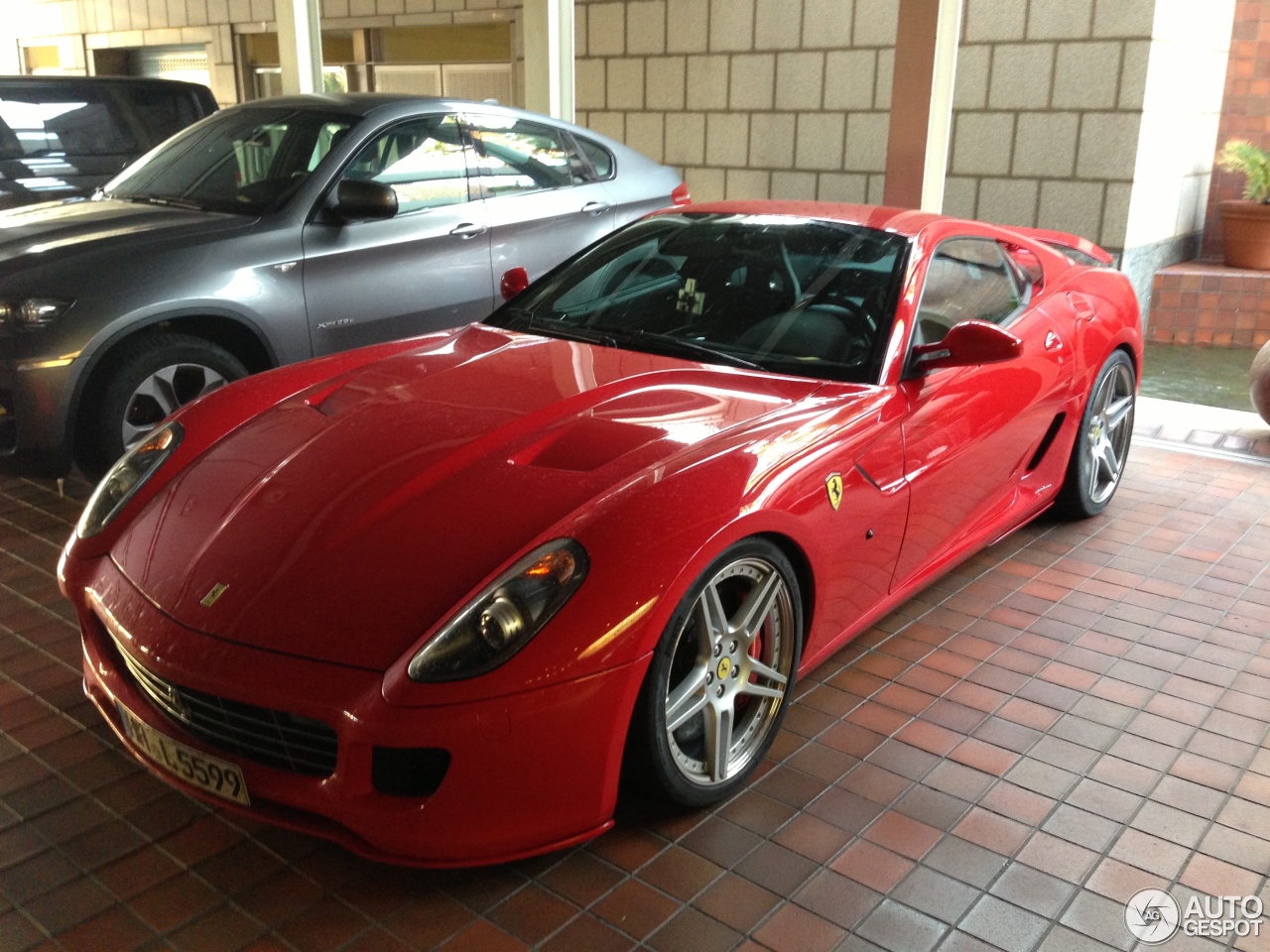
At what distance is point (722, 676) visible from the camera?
241 centimetres

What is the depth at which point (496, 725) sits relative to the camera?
6.50 feet

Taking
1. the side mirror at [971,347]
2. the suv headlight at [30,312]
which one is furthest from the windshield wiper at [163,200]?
the side mirror at [971,347]

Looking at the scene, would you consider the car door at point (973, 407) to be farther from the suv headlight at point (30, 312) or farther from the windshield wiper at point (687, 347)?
the suv headlight at point (30, 312)

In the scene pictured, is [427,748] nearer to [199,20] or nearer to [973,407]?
[973,407]

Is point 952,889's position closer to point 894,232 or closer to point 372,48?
point 894,232

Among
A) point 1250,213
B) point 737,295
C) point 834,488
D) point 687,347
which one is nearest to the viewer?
point 834,488

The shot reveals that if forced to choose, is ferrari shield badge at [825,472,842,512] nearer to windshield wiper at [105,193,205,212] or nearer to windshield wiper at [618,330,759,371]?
windshield wiper at [618,330,759,371]

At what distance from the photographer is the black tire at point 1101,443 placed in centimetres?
409

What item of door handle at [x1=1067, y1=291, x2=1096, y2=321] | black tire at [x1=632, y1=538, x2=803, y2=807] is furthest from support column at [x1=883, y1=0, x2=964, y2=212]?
black tire at [x1=632, y1=538, x2=803, y2=807]

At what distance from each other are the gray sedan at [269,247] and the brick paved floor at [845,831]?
2.97 feet

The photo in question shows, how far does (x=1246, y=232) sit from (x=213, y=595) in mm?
8527

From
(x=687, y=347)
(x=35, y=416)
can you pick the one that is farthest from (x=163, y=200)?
(x=687, y=347)

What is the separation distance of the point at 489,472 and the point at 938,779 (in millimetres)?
1305

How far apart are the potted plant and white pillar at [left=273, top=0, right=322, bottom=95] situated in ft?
22.4
